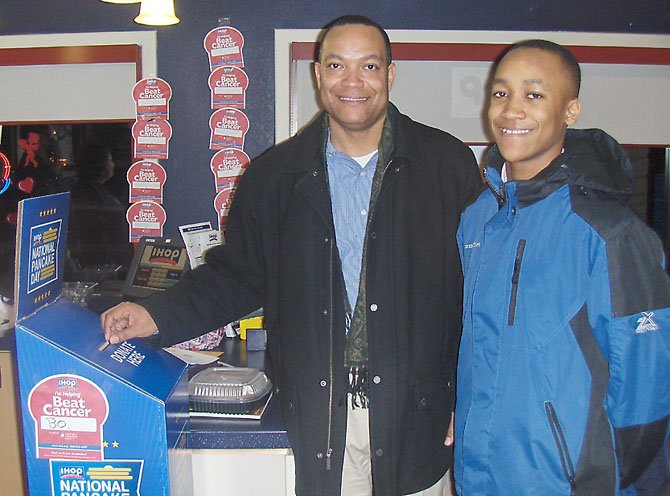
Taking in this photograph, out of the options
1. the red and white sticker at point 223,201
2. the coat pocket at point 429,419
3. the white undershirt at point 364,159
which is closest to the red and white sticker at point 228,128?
the red and white sticker at point 223,201

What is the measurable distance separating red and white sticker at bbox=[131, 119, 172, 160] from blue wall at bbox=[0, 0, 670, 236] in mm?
37

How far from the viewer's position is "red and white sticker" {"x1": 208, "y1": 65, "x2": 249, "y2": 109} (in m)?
3.07

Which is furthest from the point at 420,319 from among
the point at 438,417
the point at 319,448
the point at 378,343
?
the point at 319,448

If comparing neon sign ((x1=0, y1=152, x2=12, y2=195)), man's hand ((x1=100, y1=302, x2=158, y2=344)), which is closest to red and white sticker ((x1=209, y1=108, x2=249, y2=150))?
neon sign ((x1=0, y1=152, x2=12, y2=195))

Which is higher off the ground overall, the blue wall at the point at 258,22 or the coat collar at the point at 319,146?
the blue wall at the point at 258,22

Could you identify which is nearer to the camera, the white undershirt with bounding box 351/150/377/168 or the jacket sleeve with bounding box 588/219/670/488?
the jacket sleeve with bounding box 588/219/670/488

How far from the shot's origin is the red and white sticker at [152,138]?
312 centimetres

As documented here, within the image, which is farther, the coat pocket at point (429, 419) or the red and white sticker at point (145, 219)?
the red and white sticker at point (145, 219)

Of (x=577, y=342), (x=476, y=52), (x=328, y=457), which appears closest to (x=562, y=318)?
(x=577, y=342)

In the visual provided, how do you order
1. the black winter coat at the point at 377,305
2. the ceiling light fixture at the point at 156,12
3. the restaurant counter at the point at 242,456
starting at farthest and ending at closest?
the ceiling light fixture at the point at 156,12, the restaurant counter at the point at 242,456, the black winter coat at the point at 377,305

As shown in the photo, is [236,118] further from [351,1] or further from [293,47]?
[351,1]

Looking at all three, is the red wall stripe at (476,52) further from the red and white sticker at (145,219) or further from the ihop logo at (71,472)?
the ihop logo at (71,472)

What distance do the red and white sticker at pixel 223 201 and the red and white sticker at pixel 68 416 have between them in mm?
1981

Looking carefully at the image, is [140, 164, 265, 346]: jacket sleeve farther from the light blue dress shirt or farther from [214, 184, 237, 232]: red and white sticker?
[214, 184, 237, 232]: red and white sticker
